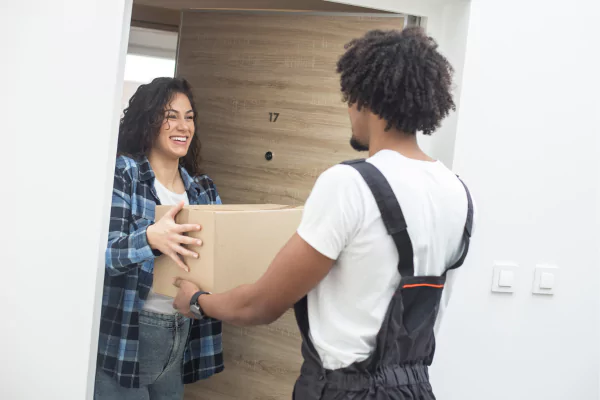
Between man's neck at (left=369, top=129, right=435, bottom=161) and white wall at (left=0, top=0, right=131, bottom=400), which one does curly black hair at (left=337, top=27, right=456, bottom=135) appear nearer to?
man's neck at (left=369, top=129, right=435, bottom=161)

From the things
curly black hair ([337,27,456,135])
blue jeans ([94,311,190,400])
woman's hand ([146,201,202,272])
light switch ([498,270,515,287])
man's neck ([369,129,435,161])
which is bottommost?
blue jeans ([94,311,190,400])

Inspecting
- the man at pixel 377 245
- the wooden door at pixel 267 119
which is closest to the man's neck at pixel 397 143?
the man at pixel 377 245

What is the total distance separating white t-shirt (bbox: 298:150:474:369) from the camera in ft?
4.00

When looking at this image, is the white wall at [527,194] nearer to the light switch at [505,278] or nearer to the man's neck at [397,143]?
the light switch at [505,278]

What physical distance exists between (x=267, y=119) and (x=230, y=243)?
1.38m

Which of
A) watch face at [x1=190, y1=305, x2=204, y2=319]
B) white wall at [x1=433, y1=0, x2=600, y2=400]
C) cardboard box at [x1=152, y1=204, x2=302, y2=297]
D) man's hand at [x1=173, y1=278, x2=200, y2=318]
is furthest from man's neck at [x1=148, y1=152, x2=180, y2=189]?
white wall at [x1=433, y1=0, x2=600, y2=400]

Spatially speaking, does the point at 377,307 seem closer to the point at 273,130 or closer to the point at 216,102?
the point at 273,130

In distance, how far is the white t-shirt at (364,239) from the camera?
4.00ft

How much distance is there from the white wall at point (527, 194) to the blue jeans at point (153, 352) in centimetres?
86

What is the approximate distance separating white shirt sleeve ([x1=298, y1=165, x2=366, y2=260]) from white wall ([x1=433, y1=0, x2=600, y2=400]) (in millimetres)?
1074

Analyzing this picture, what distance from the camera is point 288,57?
285 cm

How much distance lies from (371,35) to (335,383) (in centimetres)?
68

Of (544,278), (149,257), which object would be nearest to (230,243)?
(149,257)

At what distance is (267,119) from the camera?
9.59ft
